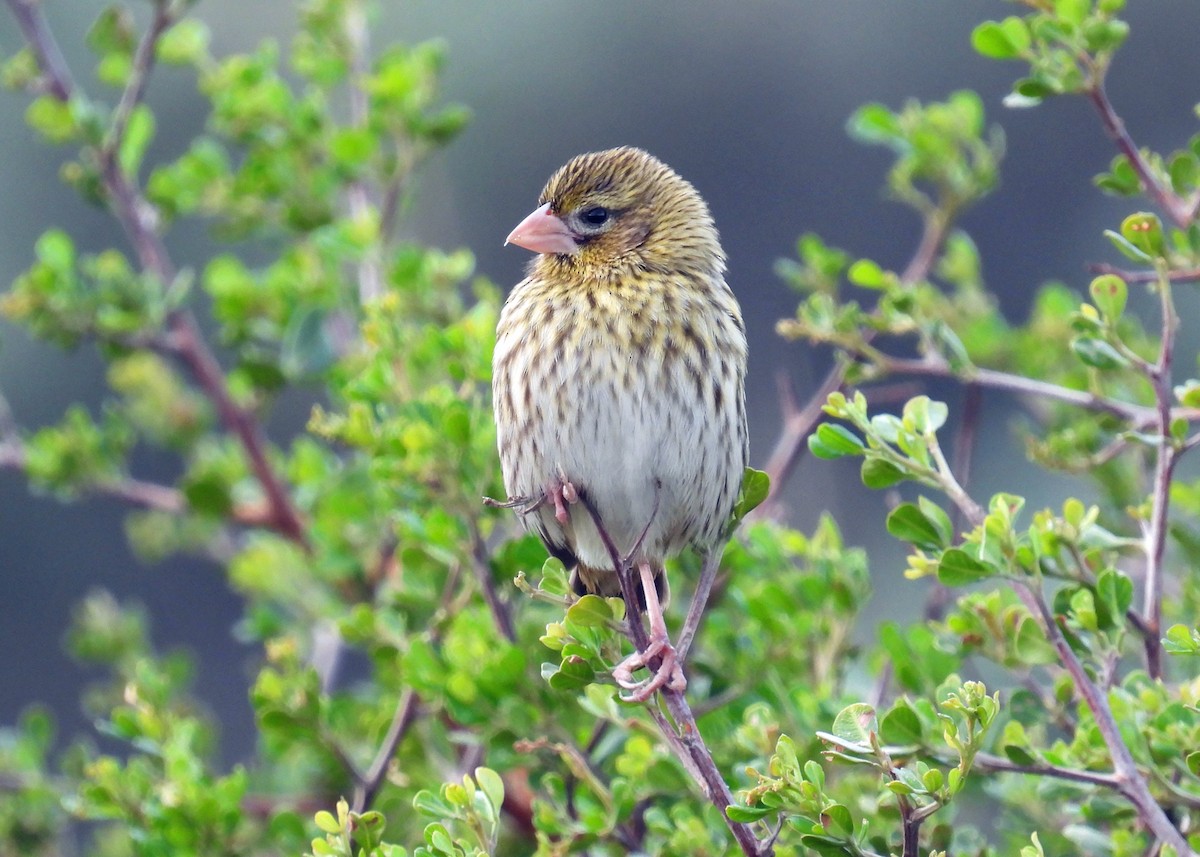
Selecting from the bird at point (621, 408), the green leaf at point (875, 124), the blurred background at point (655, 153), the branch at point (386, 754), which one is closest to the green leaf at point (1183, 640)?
the bird at point (621, 408)

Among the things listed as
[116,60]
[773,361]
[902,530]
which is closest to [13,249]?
[773,361]

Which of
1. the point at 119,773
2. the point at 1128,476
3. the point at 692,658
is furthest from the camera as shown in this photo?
the point at 1128,476

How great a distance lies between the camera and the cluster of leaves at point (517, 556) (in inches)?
90.4

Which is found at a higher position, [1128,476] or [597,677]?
[597,677]

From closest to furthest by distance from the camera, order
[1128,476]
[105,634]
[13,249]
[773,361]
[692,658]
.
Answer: [692,658], [1128,476], [105,634], [773,361], [13,249]

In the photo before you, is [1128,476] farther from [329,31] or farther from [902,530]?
[329,31]

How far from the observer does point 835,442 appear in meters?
2.36

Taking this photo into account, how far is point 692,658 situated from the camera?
3.13m

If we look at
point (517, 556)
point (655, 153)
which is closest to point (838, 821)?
point (517, 556)

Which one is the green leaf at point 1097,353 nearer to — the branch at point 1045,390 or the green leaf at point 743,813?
the branch at point 1045,390

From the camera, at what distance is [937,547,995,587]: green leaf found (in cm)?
223

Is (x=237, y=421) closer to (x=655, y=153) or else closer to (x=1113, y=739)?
(x=1113, y=739)

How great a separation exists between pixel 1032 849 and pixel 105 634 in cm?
299

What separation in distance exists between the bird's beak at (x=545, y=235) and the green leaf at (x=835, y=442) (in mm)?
996
